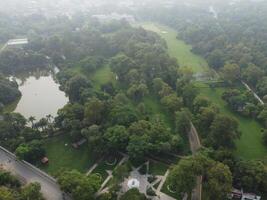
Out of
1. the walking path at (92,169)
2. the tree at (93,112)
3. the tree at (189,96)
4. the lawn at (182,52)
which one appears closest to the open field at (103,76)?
the tree at (93,112)

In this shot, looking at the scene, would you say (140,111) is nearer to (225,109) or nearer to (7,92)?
(225,109)

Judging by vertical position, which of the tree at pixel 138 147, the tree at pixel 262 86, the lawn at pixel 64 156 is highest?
the tree at pixel 262 86

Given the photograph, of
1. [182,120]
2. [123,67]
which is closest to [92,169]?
[182,120]

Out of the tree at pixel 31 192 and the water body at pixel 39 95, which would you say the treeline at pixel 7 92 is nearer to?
the water body at pixel 39 95

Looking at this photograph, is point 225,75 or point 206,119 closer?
point 206,119

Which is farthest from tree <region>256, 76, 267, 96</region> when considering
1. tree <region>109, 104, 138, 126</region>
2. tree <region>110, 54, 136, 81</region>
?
tree <region>109, 104, 138, 126</region>

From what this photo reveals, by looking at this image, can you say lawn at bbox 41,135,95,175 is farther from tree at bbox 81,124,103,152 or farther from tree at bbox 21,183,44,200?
tree at bbox 21,183,44,200
